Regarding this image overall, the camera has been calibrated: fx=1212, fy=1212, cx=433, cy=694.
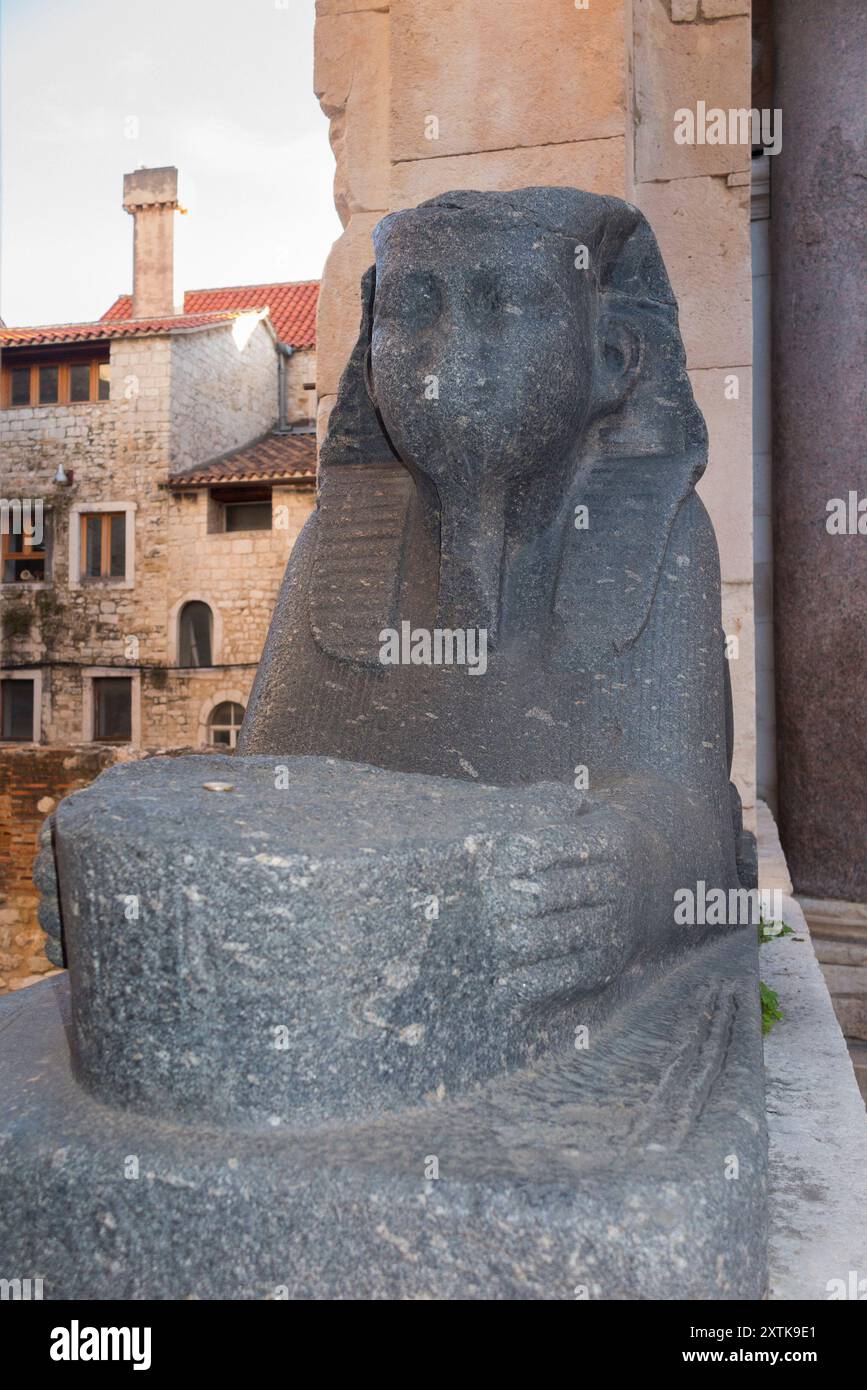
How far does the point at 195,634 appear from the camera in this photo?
62.9 ft

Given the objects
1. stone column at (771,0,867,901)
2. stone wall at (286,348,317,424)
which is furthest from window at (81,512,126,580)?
stone column at (771,0,867,901)

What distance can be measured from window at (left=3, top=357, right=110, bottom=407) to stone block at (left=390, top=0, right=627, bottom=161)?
17.2 metres

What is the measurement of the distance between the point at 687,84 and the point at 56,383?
18.0m

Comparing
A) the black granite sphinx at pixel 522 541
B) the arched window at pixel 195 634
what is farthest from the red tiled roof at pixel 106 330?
the black granite sphinx at pixel 522 541

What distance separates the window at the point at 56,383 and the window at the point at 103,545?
1.91m

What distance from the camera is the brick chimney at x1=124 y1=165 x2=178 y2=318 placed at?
20.5 metres

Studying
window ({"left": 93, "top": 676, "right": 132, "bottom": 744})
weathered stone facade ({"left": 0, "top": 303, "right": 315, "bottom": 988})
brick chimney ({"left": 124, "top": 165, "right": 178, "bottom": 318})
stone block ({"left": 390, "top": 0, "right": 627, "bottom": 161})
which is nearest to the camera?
stone block ({"left": 390, "top": 0, "right": 627, "bottom": 161})

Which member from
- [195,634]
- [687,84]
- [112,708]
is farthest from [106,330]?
[687,84]

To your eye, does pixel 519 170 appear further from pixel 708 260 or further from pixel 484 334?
pixel 484 334

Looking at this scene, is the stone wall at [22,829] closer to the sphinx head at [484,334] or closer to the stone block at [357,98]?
the stone block at [357,98]

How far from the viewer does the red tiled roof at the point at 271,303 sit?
22125 mm

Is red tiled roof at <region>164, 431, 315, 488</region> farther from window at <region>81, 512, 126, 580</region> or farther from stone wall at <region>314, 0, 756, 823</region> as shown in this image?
stone wall at <region>314, 0, 756, 823</region>

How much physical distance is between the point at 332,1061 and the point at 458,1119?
0.43 feet

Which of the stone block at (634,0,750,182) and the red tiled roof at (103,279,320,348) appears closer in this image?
the stone block at (634,0,750,182)
